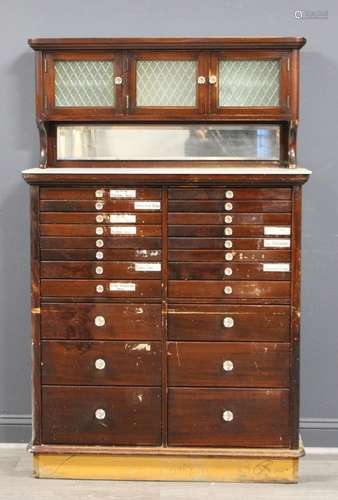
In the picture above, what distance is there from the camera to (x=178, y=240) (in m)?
3.76

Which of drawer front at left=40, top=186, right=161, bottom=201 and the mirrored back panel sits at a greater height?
the mirrored back panel

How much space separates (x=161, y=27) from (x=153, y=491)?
222cm

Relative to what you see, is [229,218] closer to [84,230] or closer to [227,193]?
[227,193]

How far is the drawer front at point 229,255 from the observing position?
374cm

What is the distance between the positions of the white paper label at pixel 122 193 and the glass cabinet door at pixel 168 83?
1.27 ft

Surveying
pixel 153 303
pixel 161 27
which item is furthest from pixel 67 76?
pixel 153 303

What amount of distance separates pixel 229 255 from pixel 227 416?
731 mm

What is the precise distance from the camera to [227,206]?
3.74m

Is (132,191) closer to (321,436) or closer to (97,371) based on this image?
(97,371)

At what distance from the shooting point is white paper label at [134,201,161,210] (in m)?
3.74

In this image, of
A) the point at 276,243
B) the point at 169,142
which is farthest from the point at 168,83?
the point at 276,243

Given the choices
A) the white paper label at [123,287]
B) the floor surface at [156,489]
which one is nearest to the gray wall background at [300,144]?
the floor surface at [156,489]

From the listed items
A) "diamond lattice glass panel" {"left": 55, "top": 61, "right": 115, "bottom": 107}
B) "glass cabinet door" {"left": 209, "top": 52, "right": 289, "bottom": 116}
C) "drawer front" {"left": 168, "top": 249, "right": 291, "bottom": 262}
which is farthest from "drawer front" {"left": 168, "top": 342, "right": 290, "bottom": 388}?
"diamond lattice glass panel" {"left": 55, "top": 61, "right": 115, "bottom": 107}

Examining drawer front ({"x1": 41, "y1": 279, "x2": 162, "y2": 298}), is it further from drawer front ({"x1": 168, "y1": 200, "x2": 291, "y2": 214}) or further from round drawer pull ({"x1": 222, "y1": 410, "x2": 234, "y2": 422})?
round drawer pull ({"x1": 222, "y1": 410, "x2": 234, "y2": 422})
